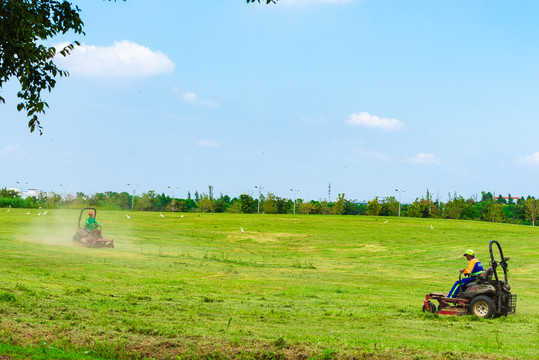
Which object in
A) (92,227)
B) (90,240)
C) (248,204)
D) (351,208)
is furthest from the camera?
(351,208)

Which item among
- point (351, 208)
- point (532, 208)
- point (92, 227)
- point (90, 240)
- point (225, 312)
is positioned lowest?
point (225, 312)

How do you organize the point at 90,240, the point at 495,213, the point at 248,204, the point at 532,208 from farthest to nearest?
the point at 248,204 < the point at 495,213 < the point at 532,208 < the point at 90,240

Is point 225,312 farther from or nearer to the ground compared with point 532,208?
nearer to the ground

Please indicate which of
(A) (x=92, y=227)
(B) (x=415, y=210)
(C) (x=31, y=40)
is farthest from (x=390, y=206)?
(C) (x=31, y=40)

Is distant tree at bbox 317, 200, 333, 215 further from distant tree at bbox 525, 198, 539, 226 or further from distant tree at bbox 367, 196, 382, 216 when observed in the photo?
distant tree at bbox 525, 198, 539, 226

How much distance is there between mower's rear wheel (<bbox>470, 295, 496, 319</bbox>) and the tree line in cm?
10156

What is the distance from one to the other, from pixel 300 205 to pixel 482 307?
372 feet

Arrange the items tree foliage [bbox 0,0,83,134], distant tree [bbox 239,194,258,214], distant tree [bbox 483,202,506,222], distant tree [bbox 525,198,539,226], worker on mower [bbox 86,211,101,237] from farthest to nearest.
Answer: distant tree [bbox 239,194,258,214] → distant tree [bbox 483,202,506,222] → distant tree [bbox 525,198,539,226] → worker on mower [bbox 86,211,101,237] → tree foliage [bbox 0,0,83,134]

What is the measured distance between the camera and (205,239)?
58.2m

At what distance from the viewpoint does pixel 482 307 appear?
16016 millimetres

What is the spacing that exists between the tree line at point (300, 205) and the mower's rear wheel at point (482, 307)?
102 metres

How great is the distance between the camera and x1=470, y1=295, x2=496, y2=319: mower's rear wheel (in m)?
15.8

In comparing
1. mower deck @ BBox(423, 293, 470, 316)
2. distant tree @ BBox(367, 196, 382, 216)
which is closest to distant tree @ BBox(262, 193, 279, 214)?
distant tree @ BBox(367, 196, 382, 216)

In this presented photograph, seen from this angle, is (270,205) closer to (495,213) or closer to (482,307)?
(495,213)
